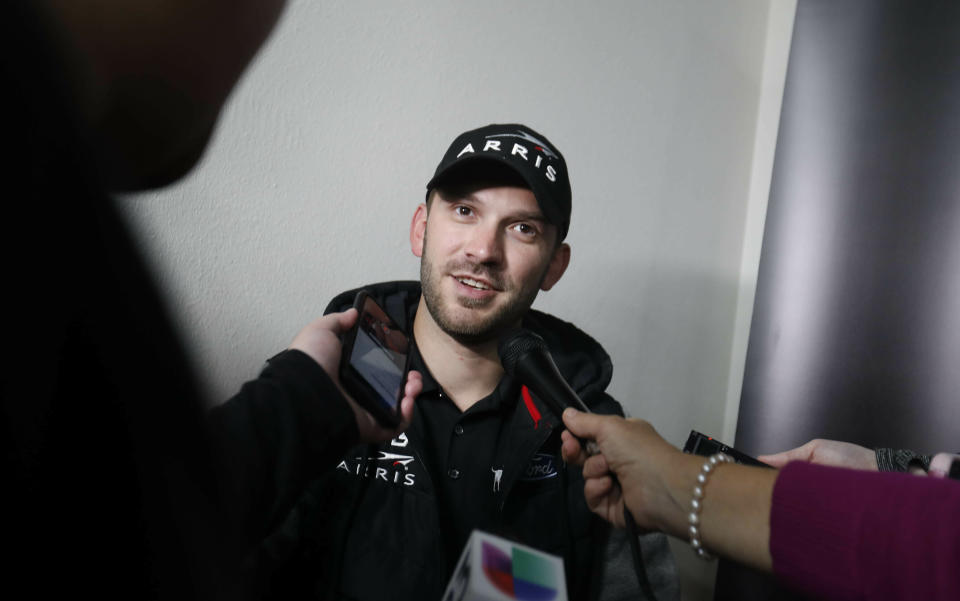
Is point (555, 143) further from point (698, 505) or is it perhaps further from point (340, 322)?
point (698, 505)

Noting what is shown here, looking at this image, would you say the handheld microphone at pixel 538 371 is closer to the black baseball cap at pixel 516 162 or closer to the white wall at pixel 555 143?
the black baseball cap at pixel 516 162

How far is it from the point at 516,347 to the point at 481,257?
248mm

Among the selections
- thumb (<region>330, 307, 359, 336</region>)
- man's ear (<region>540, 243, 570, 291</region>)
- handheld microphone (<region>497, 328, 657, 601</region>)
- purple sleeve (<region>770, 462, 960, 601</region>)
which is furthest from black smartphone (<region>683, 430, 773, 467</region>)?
thumb (<region>330, 307, 359, 336</region>)

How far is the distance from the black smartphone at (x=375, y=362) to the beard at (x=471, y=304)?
0.48 ft

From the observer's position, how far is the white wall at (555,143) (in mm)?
1060

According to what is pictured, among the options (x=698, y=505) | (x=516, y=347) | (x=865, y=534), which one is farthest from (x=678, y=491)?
(x=516, y=347)

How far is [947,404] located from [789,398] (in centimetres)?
36

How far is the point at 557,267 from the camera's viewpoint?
129 cm

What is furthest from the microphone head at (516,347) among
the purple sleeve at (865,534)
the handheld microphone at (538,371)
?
the purple sleeve at (865,534)

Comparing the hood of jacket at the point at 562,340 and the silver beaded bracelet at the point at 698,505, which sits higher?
the hood of jacket at the point at 562,340

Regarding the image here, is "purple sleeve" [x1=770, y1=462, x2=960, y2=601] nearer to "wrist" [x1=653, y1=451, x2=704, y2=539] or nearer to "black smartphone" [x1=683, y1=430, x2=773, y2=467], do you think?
"wrist" [x1=653, y1=451, x2=704, y2=539]

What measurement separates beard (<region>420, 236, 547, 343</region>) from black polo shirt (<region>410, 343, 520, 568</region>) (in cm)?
10

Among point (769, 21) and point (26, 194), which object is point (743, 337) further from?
point (26, 194)

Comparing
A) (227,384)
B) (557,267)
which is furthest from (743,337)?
(227,384)
